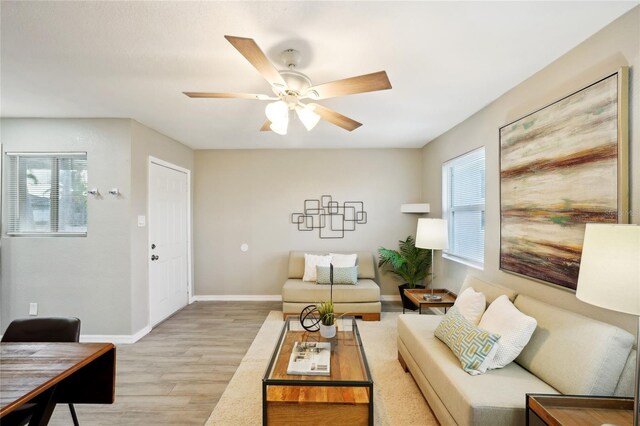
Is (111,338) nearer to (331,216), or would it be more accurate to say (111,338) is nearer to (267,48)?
(331,216)

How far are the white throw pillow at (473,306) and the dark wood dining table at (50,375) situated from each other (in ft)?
8.02

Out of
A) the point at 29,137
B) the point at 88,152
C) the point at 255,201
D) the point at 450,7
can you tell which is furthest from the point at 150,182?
the point at 450,7

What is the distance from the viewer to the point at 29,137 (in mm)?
3236

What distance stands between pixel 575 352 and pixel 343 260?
289cm

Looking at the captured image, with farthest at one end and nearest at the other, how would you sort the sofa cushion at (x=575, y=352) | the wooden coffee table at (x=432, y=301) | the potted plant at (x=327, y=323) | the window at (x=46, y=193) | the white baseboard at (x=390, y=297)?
1. the white baseboard at (x=390, y=297)
2. the window at (x=46, y=193)
3. the wooden coffee table at (x=432, y=301)
4. the potted plant at (x=327, y=323)
5. the sofa cushion at (x=575, y=352)

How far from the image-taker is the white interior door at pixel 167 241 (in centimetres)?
366

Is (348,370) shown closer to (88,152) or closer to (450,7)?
(450,7)

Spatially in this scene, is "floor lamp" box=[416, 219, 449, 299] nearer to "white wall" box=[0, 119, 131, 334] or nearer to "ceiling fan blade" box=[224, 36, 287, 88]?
"ceiling fan blade" box=[224, 36, 287, 88]

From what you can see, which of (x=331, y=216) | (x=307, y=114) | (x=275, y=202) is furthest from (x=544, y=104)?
(x=275, y=202)

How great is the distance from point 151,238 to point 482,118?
408cm

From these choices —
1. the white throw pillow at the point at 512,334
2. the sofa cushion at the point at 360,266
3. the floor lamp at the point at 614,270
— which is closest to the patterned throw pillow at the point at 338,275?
the sofa cushion at the point at 360,266

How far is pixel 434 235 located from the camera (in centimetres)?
318

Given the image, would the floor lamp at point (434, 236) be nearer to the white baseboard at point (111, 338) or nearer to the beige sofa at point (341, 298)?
the beige sofa at point (341, 298)

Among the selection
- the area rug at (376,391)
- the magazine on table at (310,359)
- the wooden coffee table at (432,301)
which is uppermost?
the wooden coffee table at (432,301)
